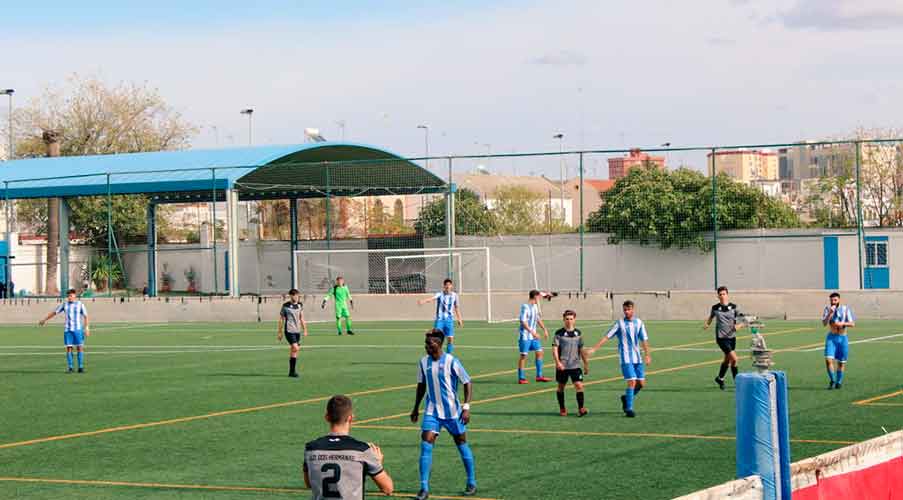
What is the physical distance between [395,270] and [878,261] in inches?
888

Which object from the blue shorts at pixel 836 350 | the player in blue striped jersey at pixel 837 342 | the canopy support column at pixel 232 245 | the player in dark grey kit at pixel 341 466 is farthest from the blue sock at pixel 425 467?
the canopy support column at pixel 232 245

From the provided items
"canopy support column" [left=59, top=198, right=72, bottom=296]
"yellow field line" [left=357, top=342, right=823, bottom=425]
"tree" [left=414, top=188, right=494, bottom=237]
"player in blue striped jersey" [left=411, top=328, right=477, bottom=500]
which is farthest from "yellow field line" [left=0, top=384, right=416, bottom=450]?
"tree" [left=414, top=188, right=494, bottom=237]

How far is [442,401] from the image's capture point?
13.8m

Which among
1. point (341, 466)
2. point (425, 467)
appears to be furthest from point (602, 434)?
point (341, 466)

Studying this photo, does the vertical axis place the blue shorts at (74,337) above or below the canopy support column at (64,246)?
below

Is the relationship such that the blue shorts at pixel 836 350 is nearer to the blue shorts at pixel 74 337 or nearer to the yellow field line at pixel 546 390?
the yellow field line at pixel 546 390

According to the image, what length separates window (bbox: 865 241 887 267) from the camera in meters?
58.3

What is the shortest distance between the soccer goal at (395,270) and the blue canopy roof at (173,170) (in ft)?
13.2

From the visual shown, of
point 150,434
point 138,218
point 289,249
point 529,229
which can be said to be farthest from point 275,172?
point 150,434

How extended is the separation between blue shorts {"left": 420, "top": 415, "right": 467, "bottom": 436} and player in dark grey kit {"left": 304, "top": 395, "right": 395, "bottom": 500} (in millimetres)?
5238

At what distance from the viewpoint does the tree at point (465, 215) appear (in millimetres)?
62094

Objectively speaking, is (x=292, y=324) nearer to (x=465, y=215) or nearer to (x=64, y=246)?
(x=64, y=246)

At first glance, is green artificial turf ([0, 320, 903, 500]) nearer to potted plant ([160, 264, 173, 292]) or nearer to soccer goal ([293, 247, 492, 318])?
soccer goal ([293, 247, 492, 318])

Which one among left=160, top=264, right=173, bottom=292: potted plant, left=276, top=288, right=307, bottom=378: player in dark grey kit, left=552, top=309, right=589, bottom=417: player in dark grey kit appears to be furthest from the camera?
left=160, top=264, right=173, bottom=292: potted plant
